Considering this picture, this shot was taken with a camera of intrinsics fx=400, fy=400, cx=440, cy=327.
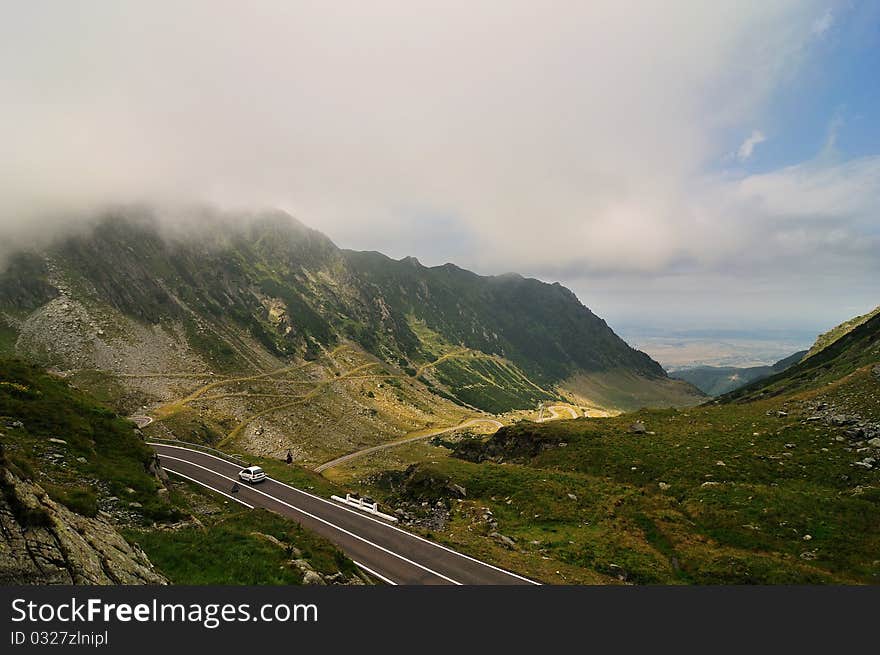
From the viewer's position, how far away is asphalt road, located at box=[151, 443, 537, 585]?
77.6ft

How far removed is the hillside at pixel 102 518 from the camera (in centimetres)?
1015

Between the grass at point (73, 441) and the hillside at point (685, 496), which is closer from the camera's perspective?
the grass at point (73, 441)

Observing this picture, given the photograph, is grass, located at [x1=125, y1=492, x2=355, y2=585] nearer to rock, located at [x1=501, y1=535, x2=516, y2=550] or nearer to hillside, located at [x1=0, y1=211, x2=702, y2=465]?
rock, located at [x1=501, y1=535, x2=516, y2=550]

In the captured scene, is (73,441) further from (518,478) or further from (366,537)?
(518,478)

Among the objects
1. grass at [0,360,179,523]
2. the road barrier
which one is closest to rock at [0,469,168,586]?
grass at [0,360,179,523]

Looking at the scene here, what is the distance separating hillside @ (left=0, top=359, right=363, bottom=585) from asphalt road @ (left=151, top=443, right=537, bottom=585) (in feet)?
12.7

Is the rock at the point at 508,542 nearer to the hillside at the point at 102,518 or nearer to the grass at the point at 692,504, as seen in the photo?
the grass at the point at 692,504

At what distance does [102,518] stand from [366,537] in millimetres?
17452

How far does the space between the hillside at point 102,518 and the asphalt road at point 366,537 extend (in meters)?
3.88

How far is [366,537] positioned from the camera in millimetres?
28688

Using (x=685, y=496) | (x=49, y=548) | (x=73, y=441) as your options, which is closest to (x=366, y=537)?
(x=73, y=441)

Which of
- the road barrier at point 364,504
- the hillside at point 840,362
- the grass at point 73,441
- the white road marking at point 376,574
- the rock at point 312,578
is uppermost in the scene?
the hillside at point 840,362

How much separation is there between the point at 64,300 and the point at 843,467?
154563 mm

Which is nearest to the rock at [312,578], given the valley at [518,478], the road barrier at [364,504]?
the valley at [518,478]
